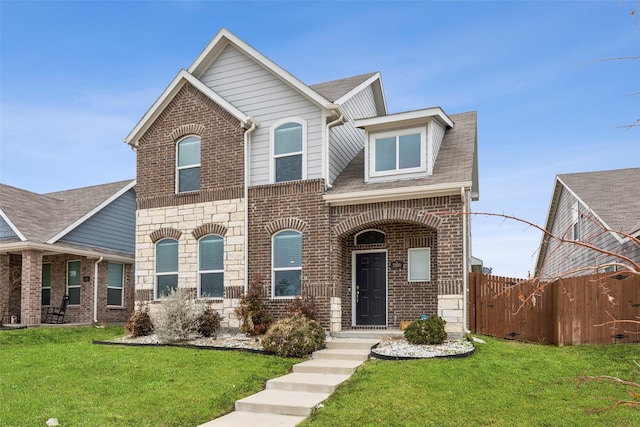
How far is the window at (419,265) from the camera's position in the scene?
48.2 ft

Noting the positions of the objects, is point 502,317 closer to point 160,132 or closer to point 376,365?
point 376,365

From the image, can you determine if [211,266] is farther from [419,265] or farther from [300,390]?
[300,390]

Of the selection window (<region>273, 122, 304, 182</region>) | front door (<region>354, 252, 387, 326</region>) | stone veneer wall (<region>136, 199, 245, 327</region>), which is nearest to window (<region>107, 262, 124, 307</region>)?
stone veneer wall (<region>136, 199, 245, 327</region>)

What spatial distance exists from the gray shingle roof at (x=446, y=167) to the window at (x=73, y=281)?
1181 centimetres

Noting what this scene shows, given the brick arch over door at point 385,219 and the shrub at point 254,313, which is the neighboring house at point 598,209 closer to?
the brick arch over door at point 385,219

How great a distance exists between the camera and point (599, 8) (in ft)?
14.4

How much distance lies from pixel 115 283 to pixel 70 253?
2.68 meters

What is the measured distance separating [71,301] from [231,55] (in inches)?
455

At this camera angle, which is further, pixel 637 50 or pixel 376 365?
pixel 376 365

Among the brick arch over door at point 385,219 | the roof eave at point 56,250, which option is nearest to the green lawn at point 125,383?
the brick arch over door at point 385,219

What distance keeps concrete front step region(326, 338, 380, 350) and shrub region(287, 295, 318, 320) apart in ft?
3.42

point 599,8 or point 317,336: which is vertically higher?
point 599,8

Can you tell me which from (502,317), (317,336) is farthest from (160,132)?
(502,317)

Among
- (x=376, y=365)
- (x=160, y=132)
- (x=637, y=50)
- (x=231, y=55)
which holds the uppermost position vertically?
(x=231, y=55)
